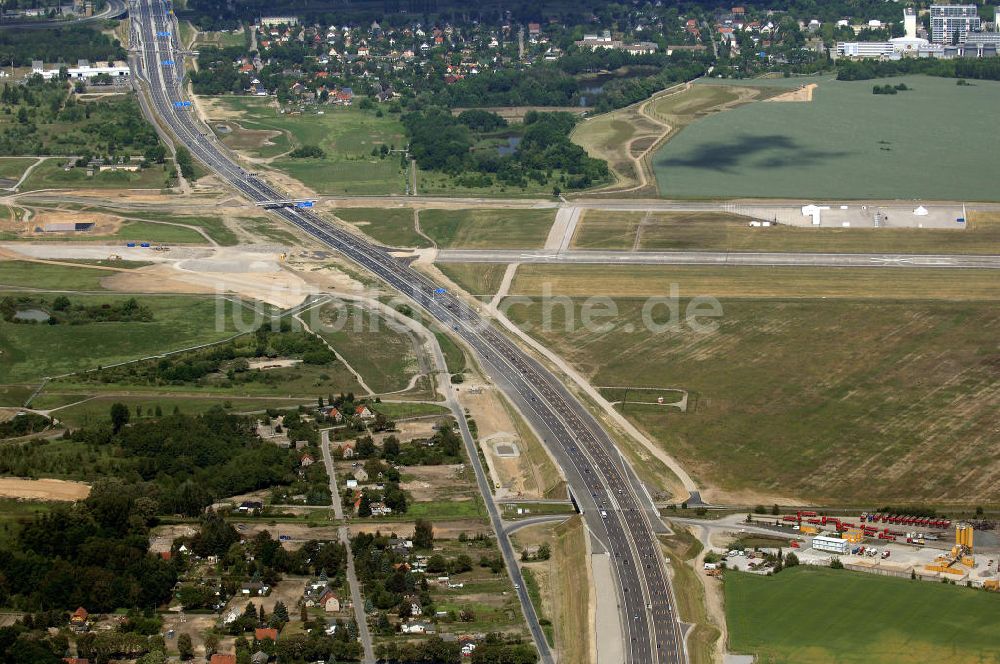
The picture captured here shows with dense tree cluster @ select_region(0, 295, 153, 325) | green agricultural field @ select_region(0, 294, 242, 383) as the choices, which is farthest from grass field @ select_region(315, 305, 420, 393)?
dense tree cluster @ select_region(0, 295, 153, 325)

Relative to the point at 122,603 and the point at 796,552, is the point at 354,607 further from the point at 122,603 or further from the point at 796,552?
the point at 796,552

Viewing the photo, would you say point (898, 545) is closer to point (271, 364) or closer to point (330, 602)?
point (330, 602)

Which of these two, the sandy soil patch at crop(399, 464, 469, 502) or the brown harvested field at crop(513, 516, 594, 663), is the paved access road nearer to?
the brown harvested field at crop(513, 516, 594, 663)

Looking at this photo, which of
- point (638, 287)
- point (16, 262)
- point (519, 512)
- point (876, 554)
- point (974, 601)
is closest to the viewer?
point (974, 601)

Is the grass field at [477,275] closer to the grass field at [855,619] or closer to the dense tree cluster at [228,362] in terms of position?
the dense tree cluster at [228,362]

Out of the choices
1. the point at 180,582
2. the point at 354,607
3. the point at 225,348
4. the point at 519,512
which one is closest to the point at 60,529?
the point at 180,582

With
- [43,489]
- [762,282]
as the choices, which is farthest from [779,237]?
[43,489]

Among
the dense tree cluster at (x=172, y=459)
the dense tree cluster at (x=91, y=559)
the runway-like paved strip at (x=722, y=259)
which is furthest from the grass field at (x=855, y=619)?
the runway-like paved strip at (x=722, y=259)
